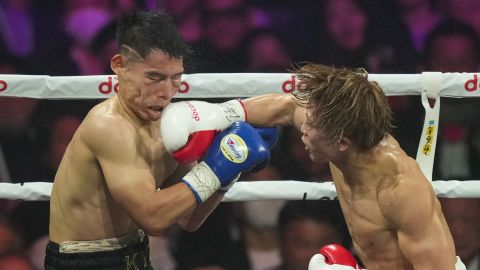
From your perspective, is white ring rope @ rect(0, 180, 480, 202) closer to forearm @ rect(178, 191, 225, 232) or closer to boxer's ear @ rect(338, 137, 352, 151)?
forearm @ rect(178, 191, 225, 232)

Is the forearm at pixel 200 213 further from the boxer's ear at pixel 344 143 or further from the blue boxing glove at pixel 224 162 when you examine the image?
the boxer's ear at pixel 344 143

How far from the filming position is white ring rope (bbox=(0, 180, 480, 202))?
2227 mm

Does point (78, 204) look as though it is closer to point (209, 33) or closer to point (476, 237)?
point (209, 33)

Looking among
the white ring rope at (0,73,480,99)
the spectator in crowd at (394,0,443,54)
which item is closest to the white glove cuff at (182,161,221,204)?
the white ring rope at (0,73,480,99)

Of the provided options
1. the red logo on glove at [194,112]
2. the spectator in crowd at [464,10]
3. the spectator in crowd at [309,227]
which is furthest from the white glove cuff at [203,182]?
the spectator in crowd at [464,10]

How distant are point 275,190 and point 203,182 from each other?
645 millimetres

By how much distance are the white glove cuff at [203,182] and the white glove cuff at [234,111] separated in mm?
168

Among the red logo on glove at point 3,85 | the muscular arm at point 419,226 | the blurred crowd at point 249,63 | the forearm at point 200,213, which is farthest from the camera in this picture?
the blurred crowd at point 249,63

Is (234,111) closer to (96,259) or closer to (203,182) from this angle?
(203,182)

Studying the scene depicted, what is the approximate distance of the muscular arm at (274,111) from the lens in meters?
1.89

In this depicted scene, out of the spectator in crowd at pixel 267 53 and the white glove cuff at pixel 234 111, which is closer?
the white glove cuff at pixel 234 111

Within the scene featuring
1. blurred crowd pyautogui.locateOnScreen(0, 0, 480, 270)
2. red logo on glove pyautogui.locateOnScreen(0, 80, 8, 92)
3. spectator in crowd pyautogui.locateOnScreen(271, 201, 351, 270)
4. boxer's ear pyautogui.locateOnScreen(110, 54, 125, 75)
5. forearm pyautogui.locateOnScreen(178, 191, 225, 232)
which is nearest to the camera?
boxer's ear pyautogui.locateOnScreen(110, 54, 125, 75)

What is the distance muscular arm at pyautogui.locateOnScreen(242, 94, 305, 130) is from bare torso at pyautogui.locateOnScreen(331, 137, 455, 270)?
0.71 ft

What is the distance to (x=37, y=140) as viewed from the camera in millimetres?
2410
